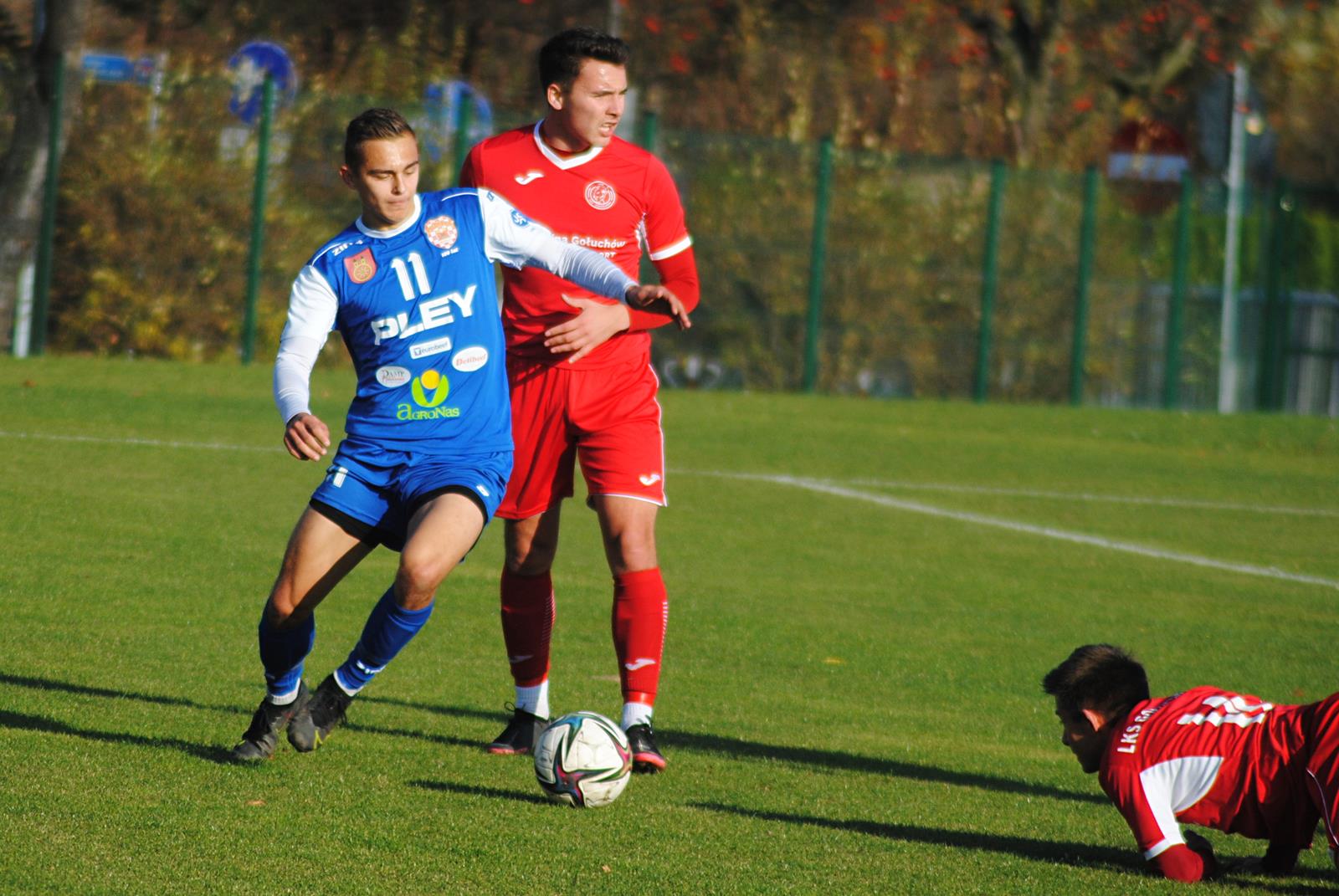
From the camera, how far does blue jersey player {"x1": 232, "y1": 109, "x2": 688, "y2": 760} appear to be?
5328mm

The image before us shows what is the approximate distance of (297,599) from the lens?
209 inches

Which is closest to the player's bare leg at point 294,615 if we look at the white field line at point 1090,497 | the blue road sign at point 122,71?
the white field line at point 1090,497

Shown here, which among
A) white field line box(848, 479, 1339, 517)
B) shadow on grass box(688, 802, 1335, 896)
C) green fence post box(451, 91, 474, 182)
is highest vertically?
green fence post box(451, 91, 474, 182)

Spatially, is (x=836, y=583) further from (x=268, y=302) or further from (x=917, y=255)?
(x=917, y=255)

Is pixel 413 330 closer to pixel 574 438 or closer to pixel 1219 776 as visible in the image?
pixel 574 438

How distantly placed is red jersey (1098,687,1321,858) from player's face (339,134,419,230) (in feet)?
8.56

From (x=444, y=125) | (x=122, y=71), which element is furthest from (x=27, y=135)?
(x=444, y=125)

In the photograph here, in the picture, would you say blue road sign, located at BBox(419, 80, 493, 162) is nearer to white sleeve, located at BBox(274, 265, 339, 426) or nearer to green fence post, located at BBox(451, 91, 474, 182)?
green fence post, located at BBox(451, 91, 474, 182)

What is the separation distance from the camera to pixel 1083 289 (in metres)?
21.5

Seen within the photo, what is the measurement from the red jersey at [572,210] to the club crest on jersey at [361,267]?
832 mm

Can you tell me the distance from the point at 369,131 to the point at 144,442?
7.94 meters

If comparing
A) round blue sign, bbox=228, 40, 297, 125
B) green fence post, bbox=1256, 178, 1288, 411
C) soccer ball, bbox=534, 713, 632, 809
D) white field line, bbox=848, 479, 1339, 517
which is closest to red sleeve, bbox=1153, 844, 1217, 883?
soccer ball, bbox=534, 713, 632, 809

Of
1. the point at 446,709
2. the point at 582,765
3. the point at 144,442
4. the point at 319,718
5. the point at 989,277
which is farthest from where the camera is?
the point at 989,277

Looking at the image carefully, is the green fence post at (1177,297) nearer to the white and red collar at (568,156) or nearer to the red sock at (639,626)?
the white and red collar at (568,156)
